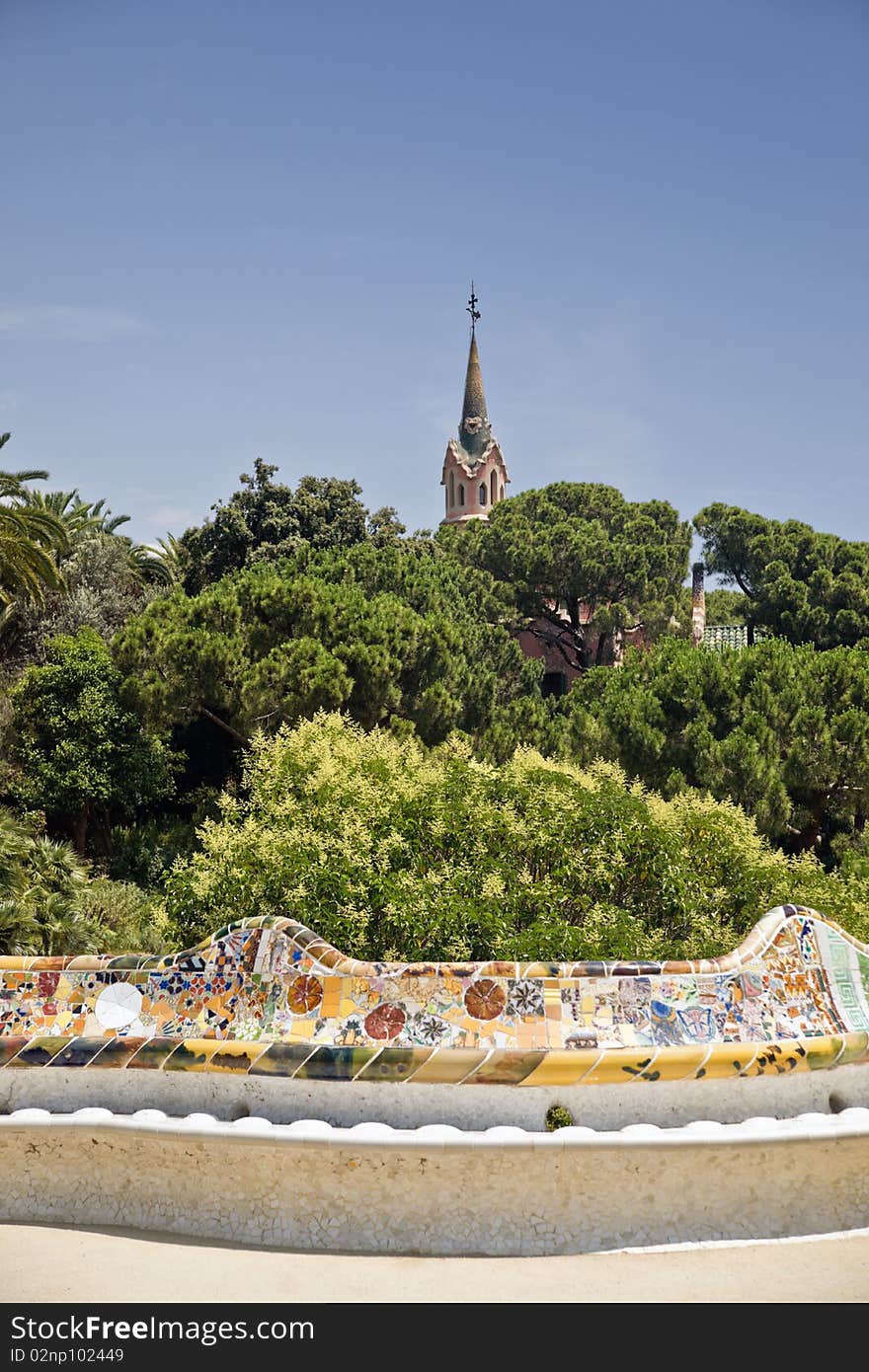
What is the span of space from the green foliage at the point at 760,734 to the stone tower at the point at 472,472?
107ft

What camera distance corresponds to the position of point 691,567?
4056 centimetres

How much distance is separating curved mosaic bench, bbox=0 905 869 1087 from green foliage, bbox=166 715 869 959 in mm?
1643

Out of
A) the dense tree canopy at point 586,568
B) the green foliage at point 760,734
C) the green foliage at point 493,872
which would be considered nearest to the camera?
the green foliage at point 493,872

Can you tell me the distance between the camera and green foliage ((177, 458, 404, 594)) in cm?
3023

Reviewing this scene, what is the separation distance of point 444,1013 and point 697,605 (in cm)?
3438

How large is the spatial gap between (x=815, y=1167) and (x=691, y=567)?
35856 mm

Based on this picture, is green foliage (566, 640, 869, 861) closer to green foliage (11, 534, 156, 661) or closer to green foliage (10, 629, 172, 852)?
green foliage (10, 629, 172, 852)

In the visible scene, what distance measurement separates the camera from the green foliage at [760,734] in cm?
1883

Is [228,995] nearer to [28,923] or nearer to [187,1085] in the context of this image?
[187,1085]

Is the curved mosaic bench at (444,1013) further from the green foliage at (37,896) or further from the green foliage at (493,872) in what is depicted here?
the green foliage at (37,896)

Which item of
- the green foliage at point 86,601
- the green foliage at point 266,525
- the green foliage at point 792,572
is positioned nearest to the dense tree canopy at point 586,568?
the green foliage at point 792,572

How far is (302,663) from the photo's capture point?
63.4 feet
